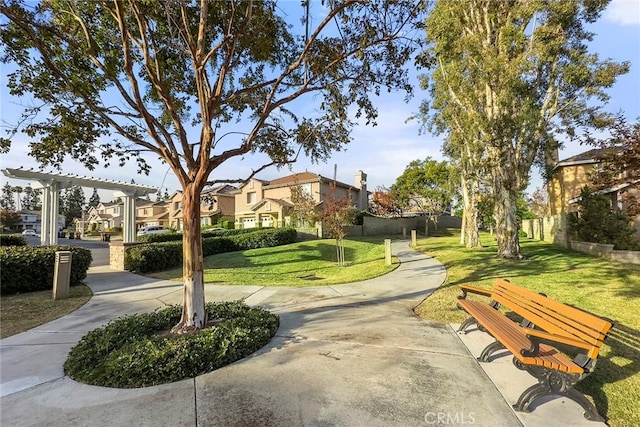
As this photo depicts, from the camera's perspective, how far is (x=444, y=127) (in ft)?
62.5

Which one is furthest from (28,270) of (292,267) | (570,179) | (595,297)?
(570,179)

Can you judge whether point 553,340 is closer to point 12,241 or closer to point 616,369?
point 616,369

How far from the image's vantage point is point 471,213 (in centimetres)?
1933

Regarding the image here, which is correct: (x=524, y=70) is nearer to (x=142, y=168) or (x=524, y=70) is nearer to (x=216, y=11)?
(x=216, y=11)

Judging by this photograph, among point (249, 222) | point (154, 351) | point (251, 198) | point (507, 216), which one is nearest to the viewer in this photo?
point (154, 351)

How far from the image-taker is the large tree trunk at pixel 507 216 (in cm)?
1305

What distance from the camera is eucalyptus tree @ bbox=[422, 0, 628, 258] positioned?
37.9 feet

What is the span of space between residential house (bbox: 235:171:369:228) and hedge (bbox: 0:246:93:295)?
19929mm

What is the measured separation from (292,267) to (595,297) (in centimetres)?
988

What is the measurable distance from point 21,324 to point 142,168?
3.73m

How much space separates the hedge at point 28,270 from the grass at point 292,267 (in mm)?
3003

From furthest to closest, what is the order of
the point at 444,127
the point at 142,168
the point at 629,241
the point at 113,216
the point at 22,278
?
the point at 113,216 < the point at 444,127 < the point at 629,241 < the point at 22,278 < the point at 142,168

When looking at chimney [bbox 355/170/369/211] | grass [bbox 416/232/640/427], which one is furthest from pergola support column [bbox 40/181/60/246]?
chimney [bbox 355/170/369/211]

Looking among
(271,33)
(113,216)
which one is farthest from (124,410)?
(113,216)
